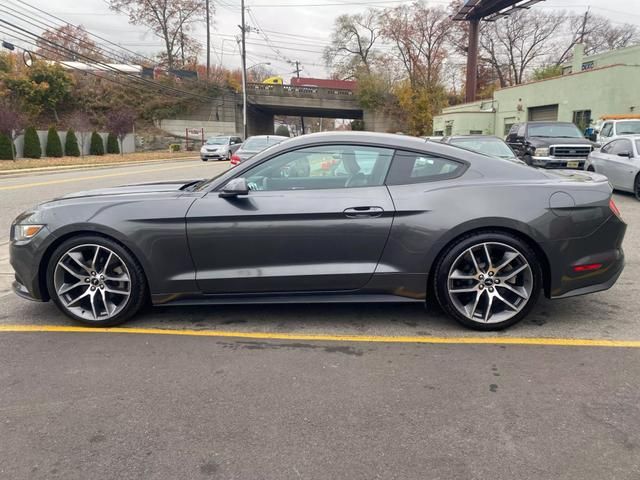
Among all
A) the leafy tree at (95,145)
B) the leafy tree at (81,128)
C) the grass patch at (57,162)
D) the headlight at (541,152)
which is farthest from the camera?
the leafy tree at (95,145)

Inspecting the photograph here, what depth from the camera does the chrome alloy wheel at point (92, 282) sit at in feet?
12.4

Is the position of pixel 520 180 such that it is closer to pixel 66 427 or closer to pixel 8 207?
pixel 66 427

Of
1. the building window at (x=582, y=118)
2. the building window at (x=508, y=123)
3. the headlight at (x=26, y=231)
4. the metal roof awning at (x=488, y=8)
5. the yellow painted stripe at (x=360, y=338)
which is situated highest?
the metal roof awning at (x=488, y=8)

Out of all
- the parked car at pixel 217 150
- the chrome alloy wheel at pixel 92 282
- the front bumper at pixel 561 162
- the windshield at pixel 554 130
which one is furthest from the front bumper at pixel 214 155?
the chrome alloy wheel at pixel 92 282

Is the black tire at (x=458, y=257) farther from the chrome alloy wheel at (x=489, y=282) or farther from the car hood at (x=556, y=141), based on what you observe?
the car hood at (x=556, y=141)

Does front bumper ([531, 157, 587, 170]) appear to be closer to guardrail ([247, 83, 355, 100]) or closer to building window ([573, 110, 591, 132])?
building window ([573, 110, 591, 132])

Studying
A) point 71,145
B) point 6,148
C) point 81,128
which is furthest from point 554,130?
point 81,128

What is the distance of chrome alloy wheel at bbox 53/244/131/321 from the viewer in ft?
12.4

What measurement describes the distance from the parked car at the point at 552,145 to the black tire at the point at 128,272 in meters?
12.8

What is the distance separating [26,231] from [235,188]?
1.73 m

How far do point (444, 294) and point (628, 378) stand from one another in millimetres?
1260

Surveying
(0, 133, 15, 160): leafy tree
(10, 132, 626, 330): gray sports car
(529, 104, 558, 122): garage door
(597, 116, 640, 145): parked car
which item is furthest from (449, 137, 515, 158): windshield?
(0, 133, 15, 160): leafy tree

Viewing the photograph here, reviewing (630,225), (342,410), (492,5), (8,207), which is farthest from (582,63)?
(342,410)

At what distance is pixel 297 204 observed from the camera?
12.0 ft
